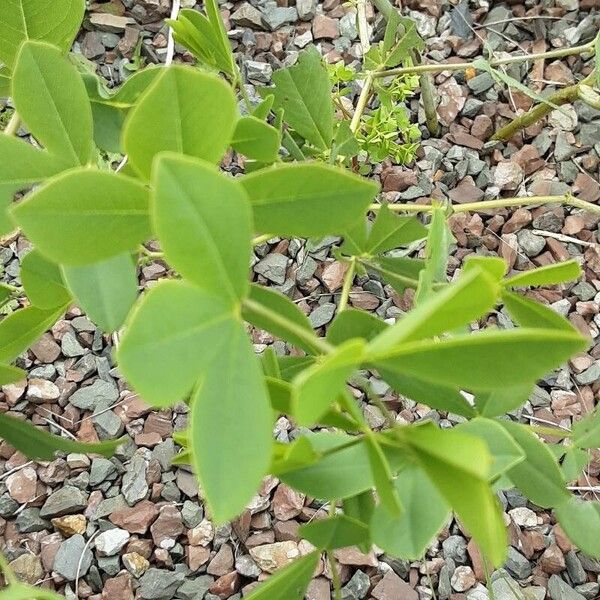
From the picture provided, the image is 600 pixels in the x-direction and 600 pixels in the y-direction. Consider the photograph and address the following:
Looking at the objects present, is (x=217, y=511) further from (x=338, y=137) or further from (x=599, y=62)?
(x=599, y=62)

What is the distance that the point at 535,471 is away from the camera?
519 mm

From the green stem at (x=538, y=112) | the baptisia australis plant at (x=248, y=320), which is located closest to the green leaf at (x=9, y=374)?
the baptisia australis plant at (x=248, y=320)

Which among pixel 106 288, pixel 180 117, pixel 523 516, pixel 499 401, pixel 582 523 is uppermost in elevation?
pixel 180 117

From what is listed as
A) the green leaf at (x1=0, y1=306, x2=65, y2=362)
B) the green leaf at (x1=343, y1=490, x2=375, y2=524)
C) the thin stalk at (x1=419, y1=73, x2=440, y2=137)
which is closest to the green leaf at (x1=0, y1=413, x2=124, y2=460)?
the green leaf at (x1=0, y1=306, x2=65, y2=362)

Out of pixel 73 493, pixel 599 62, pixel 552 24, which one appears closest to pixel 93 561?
pixel 73 493

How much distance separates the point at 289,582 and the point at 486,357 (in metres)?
0.29

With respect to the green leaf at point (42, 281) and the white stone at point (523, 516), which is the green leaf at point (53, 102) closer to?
the green leaf at point (42, 281)

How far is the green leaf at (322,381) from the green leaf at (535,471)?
0.76 ft

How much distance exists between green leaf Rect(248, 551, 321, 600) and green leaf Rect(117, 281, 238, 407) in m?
0.23

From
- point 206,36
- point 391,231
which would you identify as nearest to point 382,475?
point 391,231

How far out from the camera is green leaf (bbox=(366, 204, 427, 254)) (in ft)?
2.33

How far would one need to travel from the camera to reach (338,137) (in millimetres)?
798

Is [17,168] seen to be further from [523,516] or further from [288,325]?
[523,516]

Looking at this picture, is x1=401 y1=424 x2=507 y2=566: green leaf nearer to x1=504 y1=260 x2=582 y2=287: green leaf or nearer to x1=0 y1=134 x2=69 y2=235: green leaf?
x1=504 y1=260 x2=582 y2=287: green leaf
